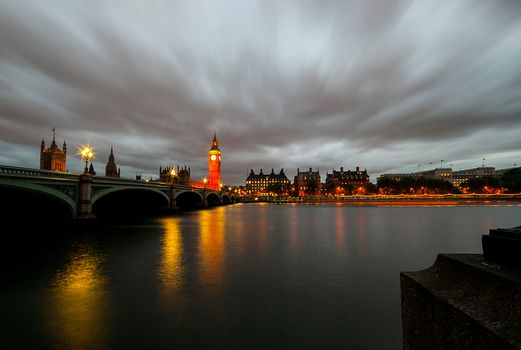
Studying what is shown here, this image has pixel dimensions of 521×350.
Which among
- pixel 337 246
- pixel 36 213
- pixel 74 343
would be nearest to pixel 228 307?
pixel 74 343

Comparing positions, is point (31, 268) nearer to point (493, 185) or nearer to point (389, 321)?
point (389, 321)

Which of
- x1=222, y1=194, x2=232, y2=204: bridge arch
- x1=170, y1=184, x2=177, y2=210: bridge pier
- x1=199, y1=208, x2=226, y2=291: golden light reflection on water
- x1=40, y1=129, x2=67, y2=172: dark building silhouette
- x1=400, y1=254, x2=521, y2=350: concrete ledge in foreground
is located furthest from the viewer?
x1=222, y1=194, x2=232, y2=204: bridge arch

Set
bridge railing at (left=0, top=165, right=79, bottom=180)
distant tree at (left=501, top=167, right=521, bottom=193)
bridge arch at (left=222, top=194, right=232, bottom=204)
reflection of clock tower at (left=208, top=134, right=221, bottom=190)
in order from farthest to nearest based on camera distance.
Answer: reflection of clock tower at (left=208, top=134, right=221, bottom=190), distant tree at (left=501, top=167, right=521, bottom=193), bridge arch at (left=222, top=194, right=232, bottom=204), bridge railing at (left=0, top=165, right=79, bottom=180)

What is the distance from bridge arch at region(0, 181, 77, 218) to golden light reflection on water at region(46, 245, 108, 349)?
534 inches

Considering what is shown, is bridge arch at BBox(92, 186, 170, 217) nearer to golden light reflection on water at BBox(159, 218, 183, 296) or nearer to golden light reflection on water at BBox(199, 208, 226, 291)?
golden light reflection on water at BBox(199, 208, 226, 291)

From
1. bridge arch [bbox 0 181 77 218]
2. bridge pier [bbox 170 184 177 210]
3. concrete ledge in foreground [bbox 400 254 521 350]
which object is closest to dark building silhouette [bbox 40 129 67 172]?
bridge pier [bbox 170 184 177 210]

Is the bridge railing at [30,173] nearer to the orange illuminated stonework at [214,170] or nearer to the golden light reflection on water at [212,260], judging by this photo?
the golden light reflection on water at [212,260]

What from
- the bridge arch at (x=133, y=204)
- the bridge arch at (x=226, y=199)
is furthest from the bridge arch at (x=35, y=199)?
the bridge arch at (x=226, y=199)

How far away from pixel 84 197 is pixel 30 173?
617 cm

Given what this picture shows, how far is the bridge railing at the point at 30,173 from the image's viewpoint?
64.5 ft

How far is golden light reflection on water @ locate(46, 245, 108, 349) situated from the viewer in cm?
614

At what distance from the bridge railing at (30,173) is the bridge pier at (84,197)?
818 millimetres

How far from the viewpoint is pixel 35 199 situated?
97.6ft

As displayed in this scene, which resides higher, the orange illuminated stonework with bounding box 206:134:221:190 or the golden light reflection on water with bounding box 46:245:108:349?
the orange illuminated stonework with bounding box 206:134:221:190
